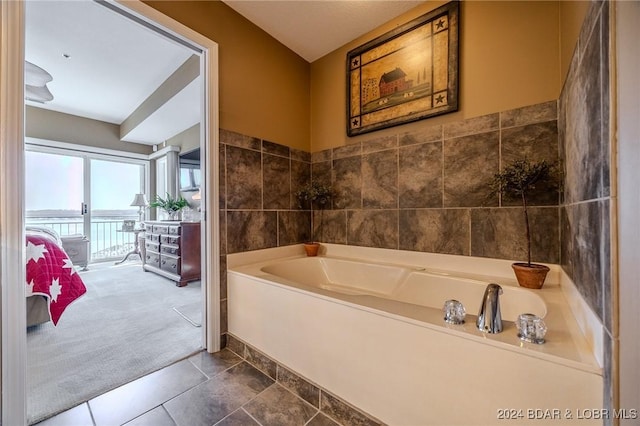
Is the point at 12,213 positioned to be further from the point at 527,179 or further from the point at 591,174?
the point at 527,179

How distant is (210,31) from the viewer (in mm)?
1783

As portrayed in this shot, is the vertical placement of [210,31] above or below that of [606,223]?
above

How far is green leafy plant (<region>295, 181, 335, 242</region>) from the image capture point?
2.36 metres

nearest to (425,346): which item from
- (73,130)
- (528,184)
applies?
(528,184)

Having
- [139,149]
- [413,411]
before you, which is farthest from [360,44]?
[139,149]

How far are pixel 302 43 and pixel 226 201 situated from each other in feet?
5.42

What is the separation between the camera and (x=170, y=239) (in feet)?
11.5

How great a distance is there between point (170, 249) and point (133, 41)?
2483 mm

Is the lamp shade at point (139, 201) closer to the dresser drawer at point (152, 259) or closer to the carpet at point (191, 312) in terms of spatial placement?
the dresser drawer at point (152, 259)

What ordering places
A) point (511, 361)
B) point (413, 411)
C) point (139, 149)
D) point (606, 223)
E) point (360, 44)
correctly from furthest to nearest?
point (139, 149), point (360, 44), point (413, 411), point (511, 361), point (606, 223)

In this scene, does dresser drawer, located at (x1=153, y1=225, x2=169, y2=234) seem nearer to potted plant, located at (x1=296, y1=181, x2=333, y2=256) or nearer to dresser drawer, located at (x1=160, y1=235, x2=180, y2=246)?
dresser drawer, located at (x1=160, y1=235, x2=180, y2=246)

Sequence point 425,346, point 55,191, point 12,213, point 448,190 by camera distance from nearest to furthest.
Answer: point 425,346 < point 12,213 < point 448,190 < point 55,191

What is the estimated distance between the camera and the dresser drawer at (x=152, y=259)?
3811 millimetres

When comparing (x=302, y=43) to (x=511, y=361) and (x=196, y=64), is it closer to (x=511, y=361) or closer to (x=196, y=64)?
(x=196, y=64)
